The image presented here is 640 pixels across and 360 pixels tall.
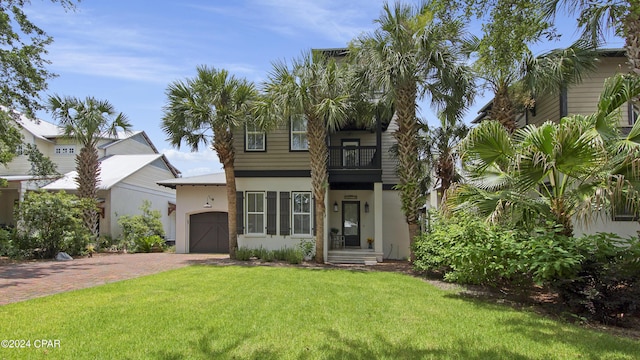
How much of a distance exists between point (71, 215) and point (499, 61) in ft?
55.3

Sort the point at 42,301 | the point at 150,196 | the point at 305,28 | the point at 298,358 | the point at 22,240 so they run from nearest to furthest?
the point at 298,358 < the point at 42,301 < the point at 305,28 < the point at 22,240 < the point at 150,196

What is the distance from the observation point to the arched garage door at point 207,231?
1953 cm

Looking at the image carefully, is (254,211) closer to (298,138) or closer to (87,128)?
(298,138)

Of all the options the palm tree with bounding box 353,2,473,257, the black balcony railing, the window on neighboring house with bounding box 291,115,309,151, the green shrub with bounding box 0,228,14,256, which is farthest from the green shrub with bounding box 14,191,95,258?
the palm tree with bounding box 353,2,473,257

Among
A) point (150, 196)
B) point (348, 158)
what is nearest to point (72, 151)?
point (150, 196)

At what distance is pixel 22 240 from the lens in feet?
52.0

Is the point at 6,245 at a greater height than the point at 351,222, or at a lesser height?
lesser

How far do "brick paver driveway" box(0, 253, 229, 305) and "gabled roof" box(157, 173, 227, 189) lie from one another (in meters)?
4.79

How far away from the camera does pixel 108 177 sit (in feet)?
75.5

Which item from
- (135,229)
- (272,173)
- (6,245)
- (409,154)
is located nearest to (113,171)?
(135,229)

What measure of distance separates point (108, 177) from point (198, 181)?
7513mm

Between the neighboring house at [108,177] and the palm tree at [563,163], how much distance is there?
762 inches

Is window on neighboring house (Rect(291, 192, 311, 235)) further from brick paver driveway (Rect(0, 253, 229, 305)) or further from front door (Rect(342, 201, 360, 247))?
brick paver driveway (Rect(0, 253, 229, 305))

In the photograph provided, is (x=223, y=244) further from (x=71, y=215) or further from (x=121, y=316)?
(x=121, y=316)
